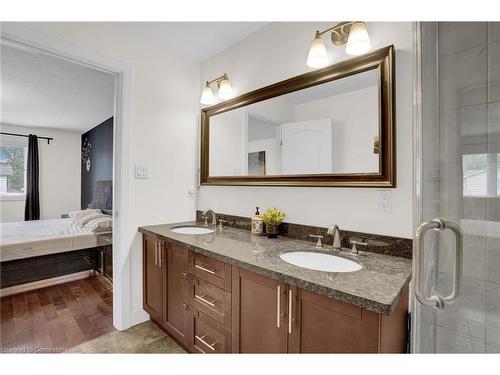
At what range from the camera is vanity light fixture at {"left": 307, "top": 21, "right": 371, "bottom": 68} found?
1.28 metres

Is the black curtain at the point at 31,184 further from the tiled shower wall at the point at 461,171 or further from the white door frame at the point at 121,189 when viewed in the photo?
the tiled shower wall at the point at 461,171

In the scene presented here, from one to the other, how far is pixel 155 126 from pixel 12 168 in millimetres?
4721

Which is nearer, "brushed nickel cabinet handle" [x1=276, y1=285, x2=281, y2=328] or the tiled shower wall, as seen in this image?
the tiled shower wall

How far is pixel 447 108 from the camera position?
2.99ft

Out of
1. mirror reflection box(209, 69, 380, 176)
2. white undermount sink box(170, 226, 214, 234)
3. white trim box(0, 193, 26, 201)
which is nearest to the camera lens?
mirror reflection box(209, 69, 380, 176)

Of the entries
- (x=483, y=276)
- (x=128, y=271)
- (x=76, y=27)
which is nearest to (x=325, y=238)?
(x=483, y=276)

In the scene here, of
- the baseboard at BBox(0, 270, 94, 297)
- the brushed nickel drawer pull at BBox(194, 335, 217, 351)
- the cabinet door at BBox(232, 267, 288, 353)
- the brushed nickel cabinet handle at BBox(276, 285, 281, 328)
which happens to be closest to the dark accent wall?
the baseboard at BBox(0, 270, 94, 297)

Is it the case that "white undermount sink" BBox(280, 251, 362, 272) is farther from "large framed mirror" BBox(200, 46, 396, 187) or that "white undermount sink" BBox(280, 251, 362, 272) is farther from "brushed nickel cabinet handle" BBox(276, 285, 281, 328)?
"large framed mirror" BBox(200, 46, 396, 187)

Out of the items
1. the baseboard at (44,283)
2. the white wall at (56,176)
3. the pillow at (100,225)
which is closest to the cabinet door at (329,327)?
the pillow at (100,225)

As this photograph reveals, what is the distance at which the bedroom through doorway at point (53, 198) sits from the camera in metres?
Answer: 2.07

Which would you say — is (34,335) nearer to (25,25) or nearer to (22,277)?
(22,277)

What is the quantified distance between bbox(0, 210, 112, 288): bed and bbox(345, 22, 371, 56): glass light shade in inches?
121

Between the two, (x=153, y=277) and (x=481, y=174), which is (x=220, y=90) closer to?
(x=153, y=277)

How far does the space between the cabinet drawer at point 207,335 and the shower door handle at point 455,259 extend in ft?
2.98
